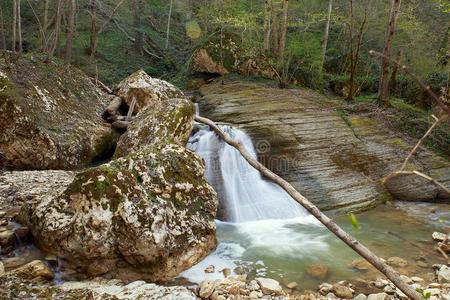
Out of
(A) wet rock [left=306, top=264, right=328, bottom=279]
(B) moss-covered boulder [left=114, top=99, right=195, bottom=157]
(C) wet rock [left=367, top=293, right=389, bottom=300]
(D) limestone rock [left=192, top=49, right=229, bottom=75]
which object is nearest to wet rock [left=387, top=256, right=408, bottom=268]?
(A) wet rock [left=306, top=264, right=328, bottom=279]

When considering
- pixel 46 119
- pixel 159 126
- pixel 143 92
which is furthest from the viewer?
pixel 143 92

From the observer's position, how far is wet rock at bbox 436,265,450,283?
5.14 meters

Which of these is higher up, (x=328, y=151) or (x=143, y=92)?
(x=143, y=92)

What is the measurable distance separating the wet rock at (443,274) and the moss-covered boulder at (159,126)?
5518mm

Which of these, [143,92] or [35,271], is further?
[143,92]

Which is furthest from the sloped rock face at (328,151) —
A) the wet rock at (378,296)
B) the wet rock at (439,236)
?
the wet rock at (378,296)

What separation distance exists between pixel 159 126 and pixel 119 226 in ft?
12.4

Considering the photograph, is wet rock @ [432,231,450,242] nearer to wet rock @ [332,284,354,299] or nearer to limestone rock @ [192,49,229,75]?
wet rock @ [332,284,354,299]

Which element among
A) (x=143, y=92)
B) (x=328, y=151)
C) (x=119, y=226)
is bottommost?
(x=119, y=226)

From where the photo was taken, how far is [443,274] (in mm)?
5238

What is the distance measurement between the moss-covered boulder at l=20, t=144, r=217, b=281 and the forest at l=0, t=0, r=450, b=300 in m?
0.02

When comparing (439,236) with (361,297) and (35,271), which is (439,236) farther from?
(35,271)

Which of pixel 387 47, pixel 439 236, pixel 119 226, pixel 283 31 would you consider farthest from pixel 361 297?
pixel 283 31

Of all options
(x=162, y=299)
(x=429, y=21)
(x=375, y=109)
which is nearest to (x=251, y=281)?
(x=162, y=299)
